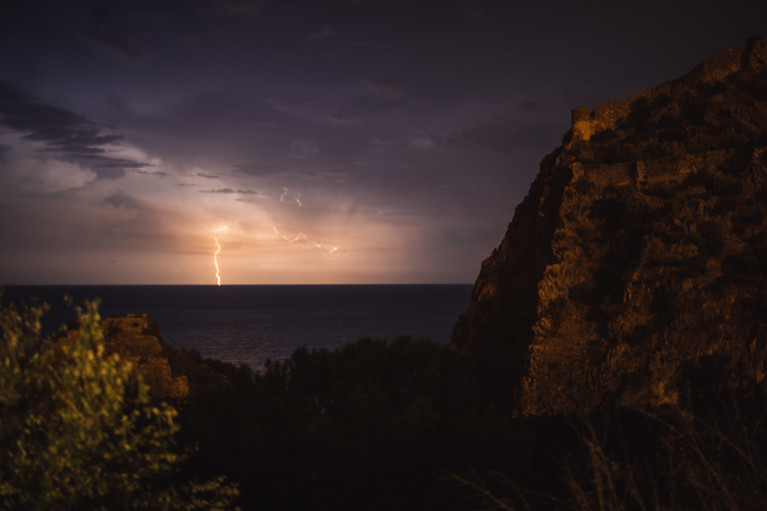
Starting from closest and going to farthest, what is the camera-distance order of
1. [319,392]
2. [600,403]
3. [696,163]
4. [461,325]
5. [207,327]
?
1. [319,392]
2. [600,403]
3. [696,163]
4. [461,325]
5. [207,327]

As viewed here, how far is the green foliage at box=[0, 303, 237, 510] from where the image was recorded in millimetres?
6629

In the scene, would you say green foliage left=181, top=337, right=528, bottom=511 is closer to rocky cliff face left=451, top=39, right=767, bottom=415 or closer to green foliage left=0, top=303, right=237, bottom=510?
rocky cliff face left=451, top=39, right=767, bottom=415

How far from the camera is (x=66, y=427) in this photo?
689 cm

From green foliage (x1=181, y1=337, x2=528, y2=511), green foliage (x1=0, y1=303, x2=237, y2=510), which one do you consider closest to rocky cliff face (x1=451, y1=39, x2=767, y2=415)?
green foliage (x1=181, y1=337, x2=528, y2=511)

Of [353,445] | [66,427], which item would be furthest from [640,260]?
[66,427]

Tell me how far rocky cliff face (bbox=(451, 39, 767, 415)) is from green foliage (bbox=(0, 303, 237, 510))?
10729 millimetres

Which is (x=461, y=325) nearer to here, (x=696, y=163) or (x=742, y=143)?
(x=696, y=163)

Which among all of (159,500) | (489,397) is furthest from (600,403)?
(159,500)

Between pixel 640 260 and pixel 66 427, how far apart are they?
19562 mm

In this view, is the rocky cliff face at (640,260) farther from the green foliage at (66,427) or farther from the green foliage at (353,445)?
the green foliage at (66,427)

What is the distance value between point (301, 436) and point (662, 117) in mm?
26423

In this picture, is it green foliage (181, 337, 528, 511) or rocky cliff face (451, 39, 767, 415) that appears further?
rocky cliff face (451, 39, 767, 415)

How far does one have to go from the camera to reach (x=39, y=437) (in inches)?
294

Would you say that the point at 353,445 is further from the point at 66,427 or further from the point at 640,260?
the point at 640,260
